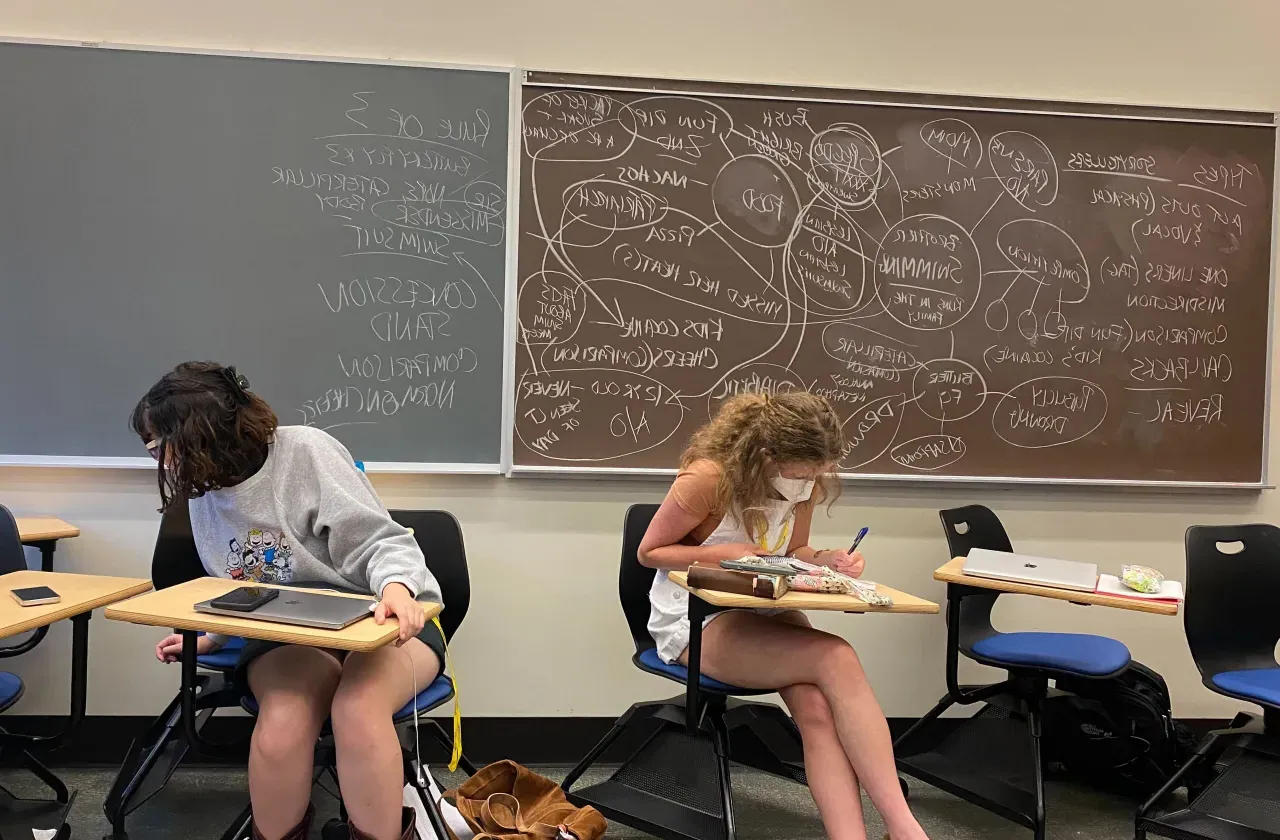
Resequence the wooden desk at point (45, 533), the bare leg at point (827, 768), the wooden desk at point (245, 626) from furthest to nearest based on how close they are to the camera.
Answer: the wooden desk at point (45, 533)
the bare leg at point (827, 768)
the wooden desk at point (245, 626)

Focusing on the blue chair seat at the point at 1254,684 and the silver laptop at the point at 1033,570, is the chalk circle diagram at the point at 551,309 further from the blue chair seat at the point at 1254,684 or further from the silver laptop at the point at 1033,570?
the blue chair seat at the point at 1254,684

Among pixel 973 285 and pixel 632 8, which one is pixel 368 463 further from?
pixel 973 285

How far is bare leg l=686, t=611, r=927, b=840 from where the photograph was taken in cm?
190

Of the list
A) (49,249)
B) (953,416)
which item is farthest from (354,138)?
(953,416)

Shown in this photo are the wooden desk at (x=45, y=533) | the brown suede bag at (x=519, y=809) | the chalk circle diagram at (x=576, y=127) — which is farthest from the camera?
the chalk circle diagram at (x=576, y=127)

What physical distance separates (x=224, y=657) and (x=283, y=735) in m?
0.59

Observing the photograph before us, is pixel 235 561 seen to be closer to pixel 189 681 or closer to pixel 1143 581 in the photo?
pixel 189 681

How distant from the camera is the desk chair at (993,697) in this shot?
244cm

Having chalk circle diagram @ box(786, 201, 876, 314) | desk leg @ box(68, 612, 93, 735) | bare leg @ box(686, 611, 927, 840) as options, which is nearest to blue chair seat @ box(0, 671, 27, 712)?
desk leg @ box(68, 612, 93, 735)

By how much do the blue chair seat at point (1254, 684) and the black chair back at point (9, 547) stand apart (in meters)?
3.29

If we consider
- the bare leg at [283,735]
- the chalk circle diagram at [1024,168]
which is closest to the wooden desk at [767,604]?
the bare leg at [283,735]

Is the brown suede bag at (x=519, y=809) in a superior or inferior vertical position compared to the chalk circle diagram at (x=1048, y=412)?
inferior

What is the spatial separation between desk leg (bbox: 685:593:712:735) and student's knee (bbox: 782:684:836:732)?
236 mm

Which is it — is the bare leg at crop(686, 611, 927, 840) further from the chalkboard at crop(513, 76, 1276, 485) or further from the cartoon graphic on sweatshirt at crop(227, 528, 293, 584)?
the cartoon graphic on sweatshirt at crop(227, 528, 293, 584)
